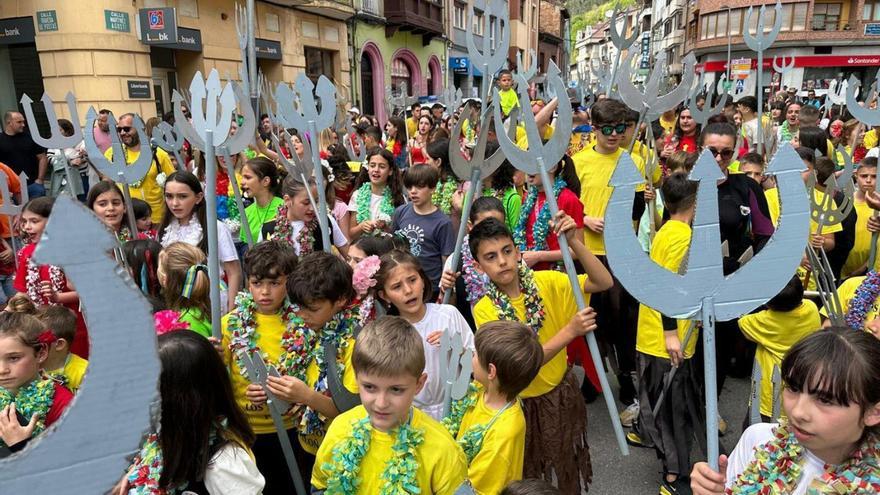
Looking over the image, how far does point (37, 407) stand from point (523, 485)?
1783mm

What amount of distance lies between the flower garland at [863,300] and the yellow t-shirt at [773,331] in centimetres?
17

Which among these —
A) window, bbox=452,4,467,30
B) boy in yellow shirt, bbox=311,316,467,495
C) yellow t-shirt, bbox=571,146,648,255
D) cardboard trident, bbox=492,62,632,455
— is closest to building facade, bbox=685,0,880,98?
window, bbox=452,4,467,30

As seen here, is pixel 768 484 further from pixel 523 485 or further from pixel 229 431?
pixel 229 431

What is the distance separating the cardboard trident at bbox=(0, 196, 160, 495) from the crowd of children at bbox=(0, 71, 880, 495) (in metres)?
0.04

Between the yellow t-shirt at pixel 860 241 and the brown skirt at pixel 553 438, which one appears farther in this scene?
the yellow t-shirt at pixel 860 241

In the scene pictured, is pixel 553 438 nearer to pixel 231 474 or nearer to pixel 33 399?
pixel 231 474

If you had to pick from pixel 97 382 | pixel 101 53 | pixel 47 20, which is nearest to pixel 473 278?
pixel 97 382

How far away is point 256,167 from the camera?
4.09 m

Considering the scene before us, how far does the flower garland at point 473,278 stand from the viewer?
9.11 ft

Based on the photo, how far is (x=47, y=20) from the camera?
10203 mm

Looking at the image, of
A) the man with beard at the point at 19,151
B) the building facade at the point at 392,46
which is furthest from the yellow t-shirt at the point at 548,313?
the building facade at the point at 392,46

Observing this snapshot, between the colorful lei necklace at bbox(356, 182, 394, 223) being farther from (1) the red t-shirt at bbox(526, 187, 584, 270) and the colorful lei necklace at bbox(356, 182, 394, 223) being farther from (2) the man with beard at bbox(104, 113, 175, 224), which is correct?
(2) the man with beard at bbox(104, 113, 175, 224)

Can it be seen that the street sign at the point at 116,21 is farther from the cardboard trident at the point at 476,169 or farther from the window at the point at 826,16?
the window at the point at 826,16

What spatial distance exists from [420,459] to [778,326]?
6.50 feet
